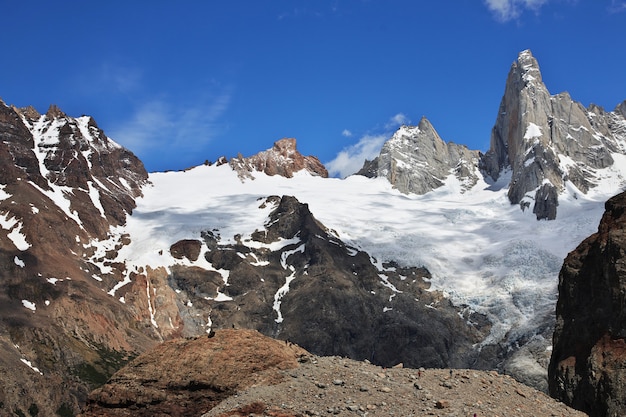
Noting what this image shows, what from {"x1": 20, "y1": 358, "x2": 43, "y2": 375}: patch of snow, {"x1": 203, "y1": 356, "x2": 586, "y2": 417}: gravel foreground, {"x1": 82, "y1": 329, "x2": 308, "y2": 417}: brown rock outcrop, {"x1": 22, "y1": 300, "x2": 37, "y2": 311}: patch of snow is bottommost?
{"x1": 203, "y1": 356, "x2": 586, "y2": 417}: gravel foreground

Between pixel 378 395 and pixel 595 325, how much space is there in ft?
63.5

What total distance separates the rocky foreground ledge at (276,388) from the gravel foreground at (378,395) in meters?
0.04

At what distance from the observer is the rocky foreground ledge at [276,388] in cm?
2792

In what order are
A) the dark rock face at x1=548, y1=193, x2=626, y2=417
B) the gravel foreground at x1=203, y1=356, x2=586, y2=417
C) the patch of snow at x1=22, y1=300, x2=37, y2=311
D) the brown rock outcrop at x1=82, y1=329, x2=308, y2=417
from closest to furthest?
the gravel foreground at x1=203, y1=356, x2=586, y2=417 < the brown rock outcrop at x1=82, y1=329, x2=308, y2=417 < the dark rock face at x1=548, y1=193, x2=626, y2=417 < the patch of snow at x1=22, y1=300, x2=37, y2=311

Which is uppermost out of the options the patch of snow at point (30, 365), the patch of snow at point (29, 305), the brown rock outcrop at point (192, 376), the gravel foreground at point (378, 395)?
the patch of snow at point (29, 305)

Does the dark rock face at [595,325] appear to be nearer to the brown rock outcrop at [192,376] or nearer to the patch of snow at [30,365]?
the brown rock outcrop at [192,376]

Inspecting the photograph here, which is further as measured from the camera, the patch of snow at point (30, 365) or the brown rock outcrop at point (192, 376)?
the patch of snow at point (30, 365)

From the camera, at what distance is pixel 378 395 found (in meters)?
28.6

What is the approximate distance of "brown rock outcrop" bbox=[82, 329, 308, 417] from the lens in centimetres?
3005

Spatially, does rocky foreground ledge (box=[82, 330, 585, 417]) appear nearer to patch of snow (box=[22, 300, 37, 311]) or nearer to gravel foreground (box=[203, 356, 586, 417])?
gravel foreground (box=[203, 356, 586, 417])

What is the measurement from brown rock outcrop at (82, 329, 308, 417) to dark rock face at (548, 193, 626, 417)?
1668cm

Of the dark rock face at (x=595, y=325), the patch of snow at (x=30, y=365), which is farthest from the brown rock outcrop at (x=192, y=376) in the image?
the patch of snow at (x=30, y=365)

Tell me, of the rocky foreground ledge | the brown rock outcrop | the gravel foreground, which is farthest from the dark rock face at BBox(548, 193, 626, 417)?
the brown rock outcrop

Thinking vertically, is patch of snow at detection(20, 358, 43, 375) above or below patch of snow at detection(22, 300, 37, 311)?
below
